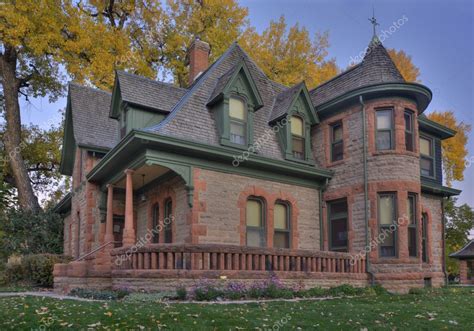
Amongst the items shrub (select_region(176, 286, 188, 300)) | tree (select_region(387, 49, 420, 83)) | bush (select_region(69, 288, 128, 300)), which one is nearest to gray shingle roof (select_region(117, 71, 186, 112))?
bush (select_region(69, 288, 128, 300))

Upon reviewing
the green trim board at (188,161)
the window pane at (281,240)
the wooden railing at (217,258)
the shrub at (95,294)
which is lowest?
the shrub at (95,294)

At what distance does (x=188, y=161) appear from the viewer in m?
13.7

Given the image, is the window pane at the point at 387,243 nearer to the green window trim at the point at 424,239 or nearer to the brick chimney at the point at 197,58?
the green window trim at the point at 424,239

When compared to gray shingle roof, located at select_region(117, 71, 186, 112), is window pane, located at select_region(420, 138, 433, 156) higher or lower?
lower

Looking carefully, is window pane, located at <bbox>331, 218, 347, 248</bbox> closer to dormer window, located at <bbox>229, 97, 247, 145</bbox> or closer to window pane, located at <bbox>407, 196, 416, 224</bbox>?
window pane, located at <bbox>407, 196, 416, 224</bbox>

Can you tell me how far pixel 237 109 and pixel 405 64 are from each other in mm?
20628

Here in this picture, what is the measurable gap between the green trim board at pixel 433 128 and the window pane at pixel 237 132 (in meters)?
7.44

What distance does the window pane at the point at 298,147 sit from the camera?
56.1 feet

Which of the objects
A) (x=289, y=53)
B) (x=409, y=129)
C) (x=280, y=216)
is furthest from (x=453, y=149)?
(x=280, y=216)

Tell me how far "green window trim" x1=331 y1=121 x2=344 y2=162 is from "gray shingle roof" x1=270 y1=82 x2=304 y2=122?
192cm

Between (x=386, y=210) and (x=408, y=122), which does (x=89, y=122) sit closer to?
(x=386, y=210)

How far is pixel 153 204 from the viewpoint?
16.7m

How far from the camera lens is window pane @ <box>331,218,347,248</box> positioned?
1639 centimetres

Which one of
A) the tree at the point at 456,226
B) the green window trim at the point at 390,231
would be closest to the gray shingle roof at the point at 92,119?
the green window trim at the point at 390,231
